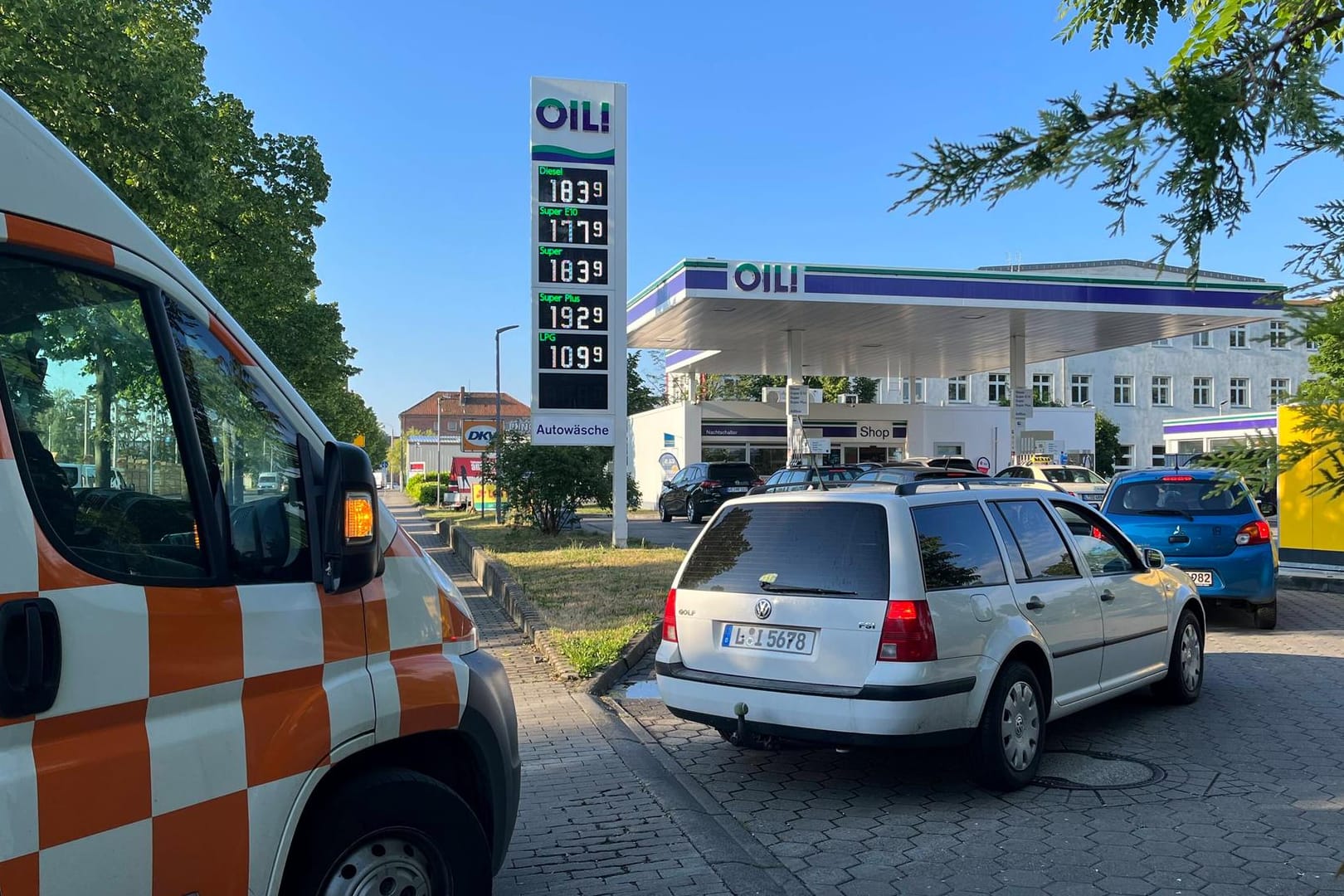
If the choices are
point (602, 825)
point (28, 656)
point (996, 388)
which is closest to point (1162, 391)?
point (996, 388)

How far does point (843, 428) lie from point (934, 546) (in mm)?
37710

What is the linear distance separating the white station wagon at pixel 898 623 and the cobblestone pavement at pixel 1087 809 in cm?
35

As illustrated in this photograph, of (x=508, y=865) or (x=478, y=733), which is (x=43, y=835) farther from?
(x=508, y=865)

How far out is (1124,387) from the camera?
200 ft

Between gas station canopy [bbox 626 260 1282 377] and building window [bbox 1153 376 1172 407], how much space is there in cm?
2725

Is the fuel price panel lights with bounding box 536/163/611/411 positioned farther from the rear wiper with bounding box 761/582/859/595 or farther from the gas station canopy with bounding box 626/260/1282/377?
the rear wiper with bounding box 761/582/859/595

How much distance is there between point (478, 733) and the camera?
11.3 ft

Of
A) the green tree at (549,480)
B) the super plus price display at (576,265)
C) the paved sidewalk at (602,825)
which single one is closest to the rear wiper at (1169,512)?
the paved sidewalk at (602,825)

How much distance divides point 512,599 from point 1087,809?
8167 mm

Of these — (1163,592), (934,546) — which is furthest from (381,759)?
(1163,592)

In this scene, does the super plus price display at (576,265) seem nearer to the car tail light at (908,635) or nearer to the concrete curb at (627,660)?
the concrete curb at (627,660)

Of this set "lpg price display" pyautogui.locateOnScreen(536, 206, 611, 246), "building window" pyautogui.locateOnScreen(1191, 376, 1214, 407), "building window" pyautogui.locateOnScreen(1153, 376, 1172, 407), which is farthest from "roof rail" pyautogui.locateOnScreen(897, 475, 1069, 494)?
"building window" pyautogui.locateOnScreen(1191, 376, 1214, 407)

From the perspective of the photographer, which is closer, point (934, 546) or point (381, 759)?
point (381, 759)

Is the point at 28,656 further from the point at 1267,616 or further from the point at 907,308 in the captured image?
the point at 907,308
